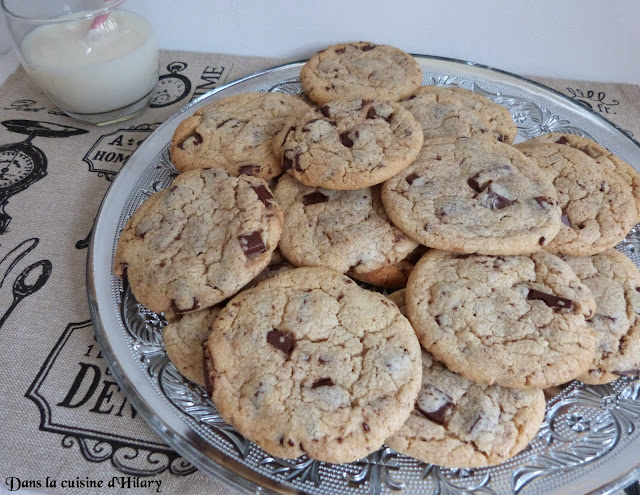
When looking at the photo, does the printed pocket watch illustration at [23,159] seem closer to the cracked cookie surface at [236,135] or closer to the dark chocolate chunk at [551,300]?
the cracked cookie surface at [236,135]

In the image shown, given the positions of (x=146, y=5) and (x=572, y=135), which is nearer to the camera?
(x=572, y=135)

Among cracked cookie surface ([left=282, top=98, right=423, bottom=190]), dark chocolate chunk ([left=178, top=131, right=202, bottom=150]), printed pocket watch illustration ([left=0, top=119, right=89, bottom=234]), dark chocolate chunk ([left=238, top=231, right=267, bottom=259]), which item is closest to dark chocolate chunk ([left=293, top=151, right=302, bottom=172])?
cracked cookie surface ([left=282, top=98, right=423, bottom=190])

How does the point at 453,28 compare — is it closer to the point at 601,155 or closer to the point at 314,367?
the point at 601,155

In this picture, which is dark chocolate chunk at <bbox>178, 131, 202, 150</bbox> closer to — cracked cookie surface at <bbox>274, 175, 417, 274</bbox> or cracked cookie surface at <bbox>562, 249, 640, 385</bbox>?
cracked cookie surface at <bbox>274, 175, 417, 274</bbox>

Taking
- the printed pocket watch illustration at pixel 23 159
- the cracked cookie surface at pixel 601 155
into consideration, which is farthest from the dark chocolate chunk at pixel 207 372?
the cracked cookie surface at pixel 601 155

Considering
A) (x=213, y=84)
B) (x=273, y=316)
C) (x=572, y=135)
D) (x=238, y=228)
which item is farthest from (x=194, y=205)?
(x=572, y=135)

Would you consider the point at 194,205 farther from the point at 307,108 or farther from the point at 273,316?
the point at 307,108
